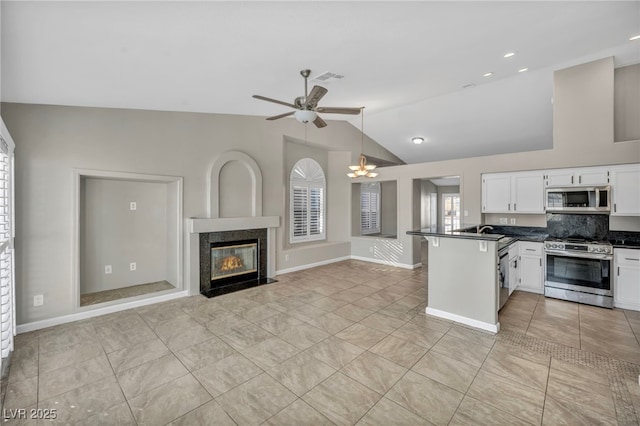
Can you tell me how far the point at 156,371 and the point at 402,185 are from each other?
19.3 feet

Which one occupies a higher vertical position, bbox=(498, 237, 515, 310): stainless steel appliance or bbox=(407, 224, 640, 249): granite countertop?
bbox=(407, 224, 640, 249): granite countertop

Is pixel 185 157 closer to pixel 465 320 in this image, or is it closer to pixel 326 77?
pixel 326 77

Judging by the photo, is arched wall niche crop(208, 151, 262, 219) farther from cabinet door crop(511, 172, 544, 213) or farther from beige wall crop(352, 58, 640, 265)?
cabinet door crop(511, 172, 544, 213)

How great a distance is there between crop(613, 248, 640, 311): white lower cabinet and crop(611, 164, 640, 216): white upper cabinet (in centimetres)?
61

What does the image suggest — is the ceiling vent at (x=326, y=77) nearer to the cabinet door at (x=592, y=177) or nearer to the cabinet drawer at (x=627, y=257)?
the cabinet door at (x=592, y=177)

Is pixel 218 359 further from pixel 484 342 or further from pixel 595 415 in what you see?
pixel 595 415

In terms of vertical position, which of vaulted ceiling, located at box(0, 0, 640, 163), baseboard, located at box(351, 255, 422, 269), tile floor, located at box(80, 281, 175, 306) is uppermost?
vaulted ceiling, located at box(0, 0, 640, 163)

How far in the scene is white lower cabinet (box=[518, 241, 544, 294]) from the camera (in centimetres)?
468

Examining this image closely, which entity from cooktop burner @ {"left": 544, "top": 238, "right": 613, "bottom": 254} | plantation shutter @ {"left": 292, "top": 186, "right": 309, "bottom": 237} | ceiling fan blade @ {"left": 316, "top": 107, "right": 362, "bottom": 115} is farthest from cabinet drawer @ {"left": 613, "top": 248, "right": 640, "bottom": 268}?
plantation shutter @ {"left": 292, "top": 186, "right": 309, "bottom": 237}

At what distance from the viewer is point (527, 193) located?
4.98m

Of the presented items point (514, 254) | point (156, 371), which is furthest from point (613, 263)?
point (156, 371)

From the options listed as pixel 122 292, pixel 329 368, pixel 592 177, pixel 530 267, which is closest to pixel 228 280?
pixel 122 292

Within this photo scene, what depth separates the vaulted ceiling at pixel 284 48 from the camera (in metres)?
2.16

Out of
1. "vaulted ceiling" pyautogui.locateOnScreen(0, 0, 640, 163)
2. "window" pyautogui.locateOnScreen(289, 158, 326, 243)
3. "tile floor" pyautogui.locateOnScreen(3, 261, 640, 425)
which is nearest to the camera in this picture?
"tile floor" pyautogui.locateOnScreen(3, 261, 640, 425)
